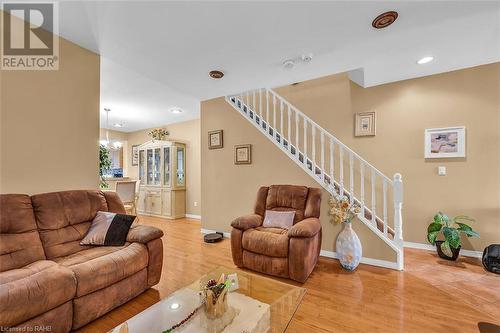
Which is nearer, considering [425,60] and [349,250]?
[349,250]

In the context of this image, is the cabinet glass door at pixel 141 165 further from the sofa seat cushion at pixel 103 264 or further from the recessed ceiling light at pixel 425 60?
the recessed ceiling light at pixel 425 60

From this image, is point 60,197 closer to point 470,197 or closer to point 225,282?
point 225,282

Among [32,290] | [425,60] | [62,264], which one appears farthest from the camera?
[425,60]

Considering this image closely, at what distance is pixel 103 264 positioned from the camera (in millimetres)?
1697

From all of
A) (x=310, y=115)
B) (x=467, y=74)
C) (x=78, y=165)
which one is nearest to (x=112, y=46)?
(x=78, y=165)

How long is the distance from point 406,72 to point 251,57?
91.3 inches

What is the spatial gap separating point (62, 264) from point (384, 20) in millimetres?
3504

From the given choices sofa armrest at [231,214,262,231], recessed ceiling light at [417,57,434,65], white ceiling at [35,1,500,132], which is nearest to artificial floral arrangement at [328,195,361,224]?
sofa armrest at [231,214,262,231]

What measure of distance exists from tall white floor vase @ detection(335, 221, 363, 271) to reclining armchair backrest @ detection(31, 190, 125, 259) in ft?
8.98

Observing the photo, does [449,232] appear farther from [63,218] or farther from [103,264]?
[63,218]

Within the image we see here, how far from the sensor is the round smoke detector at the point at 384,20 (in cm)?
194

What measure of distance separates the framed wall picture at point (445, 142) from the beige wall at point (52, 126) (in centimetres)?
462

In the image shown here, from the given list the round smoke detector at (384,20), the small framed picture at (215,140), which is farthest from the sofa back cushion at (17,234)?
the round smoke detector at (384,20)

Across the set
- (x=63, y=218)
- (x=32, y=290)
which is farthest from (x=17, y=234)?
(x=32, y=290)
